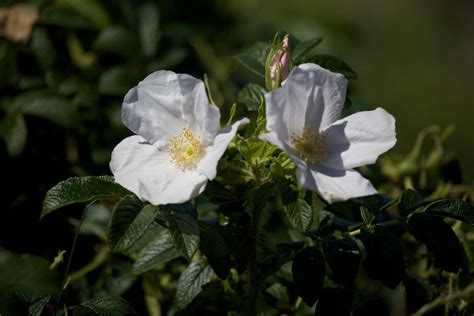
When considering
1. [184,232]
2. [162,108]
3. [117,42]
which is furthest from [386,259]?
[117,42]

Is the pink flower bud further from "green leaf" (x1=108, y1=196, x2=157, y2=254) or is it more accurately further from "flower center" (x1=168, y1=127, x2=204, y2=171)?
"green leaf" (x1=108, y1=196, x2=157, y2=254)

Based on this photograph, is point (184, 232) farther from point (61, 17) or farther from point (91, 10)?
point (91, 10)

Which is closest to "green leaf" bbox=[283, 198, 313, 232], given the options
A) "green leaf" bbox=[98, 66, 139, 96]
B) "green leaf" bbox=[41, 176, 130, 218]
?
"green leaf" bbox=[41, 176, 130, 218]

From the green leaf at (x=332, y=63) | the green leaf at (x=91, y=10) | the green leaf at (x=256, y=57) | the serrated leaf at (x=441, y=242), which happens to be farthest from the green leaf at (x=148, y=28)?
the serrated leaf at (x=441, y=242)

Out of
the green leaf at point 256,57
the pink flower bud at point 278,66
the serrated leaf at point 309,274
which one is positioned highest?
the pink flower bud at point 278,66

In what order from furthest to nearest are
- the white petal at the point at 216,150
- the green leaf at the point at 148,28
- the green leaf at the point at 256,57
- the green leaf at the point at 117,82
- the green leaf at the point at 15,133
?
the green leaf at the point at 148,28
the green leaf at the point at 117,82
the green leaf at the point at 15,133
the green leaf at the point at 256,57
the white petal at the point at 216,150

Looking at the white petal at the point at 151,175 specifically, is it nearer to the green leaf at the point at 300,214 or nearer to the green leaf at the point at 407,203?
the green leaf at the point at 300,214

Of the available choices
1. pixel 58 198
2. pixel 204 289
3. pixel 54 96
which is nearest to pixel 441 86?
pixel 54 96
